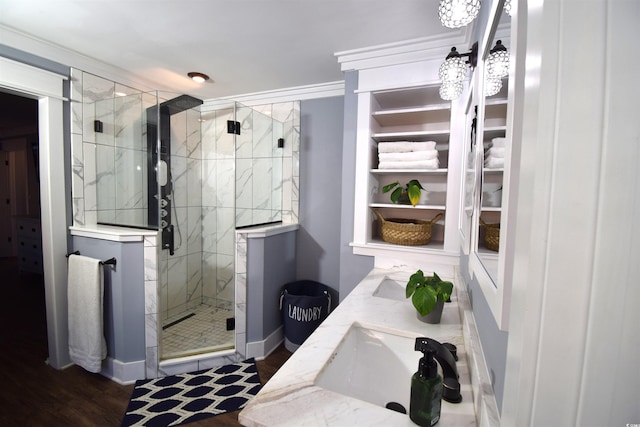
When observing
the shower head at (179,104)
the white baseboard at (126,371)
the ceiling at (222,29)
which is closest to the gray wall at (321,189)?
the ceiling at (222,29)

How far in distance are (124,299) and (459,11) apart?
241 cm

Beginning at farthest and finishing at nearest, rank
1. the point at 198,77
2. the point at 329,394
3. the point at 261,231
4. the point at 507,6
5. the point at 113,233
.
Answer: the point at 198,77 → the point at 261,231 → the point at 113,233 → the point at 329,394 → the point at 507,6

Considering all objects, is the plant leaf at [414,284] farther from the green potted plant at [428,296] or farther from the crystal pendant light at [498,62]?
the crystal pendant light at [498,62]

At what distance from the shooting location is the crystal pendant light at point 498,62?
619 mm

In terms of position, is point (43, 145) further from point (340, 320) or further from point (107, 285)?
point (340, 320)

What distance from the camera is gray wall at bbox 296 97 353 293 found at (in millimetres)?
2498

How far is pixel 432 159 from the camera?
1.73 meters

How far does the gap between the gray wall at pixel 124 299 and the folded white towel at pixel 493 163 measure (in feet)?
6.85

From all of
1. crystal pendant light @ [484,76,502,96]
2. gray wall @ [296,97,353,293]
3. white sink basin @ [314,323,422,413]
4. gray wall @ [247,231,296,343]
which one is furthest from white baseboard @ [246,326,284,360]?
crystal pendant light @ [484,76,502,96]

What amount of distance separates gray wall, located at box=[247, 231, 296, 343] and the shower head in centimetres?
128

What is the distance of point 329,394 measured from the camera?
26.6 inches

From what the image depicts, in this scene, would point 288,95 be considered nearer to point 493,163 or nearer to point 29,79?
point 29,79

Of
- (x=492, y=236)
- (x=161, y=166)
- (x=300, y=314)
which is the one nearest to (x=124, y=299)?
(x=161, y=166)

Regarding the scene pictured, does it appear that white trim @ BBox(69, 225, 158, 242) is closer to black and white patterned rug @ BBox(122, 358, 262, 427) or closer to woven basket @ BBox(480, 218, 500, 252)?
black and white patterned rug @ BBox(122, 358, 262, 427)
